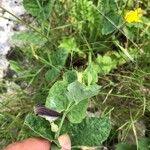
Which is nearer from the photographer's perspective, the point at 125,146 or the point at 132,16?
the point at 125,146

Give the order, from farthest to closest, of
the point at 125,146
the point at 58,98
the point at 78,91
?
the point at 125,146, the point at 58,98, the point at 78,91

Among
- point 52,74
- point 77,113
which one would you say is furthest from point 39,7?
point 77,113

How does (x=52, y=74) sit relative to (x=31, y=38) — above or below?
below

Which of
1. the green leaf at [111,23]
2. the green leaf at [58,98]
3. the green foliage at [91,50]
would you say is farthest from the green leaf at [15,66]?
the green leaf at [58,98]

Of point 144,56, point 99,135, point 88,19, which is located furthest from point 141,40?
point 99,135

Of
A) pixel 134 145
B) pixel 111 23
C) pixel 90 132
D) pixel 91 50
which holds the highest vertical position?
pixel 111 23

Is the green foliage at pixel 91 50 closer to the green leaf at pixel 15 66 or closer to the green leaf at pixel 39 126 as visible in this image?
the green leaf at pixel 15 66

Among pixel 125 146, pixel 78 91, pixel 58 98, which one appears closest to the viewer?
pixel 78 91

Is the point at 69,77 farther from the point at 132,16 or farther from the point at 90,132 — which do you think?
the point at 132,16
